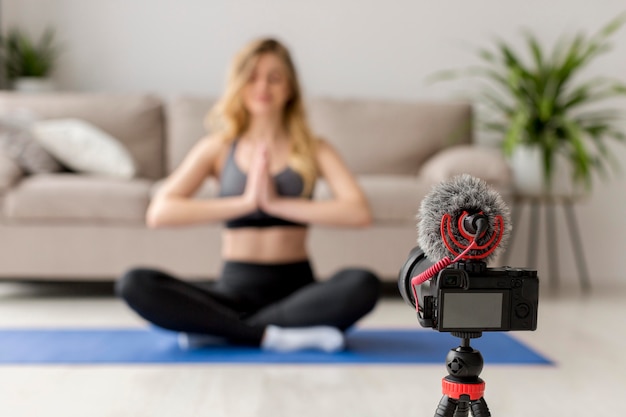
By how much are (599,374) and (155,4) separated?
10.4 ft

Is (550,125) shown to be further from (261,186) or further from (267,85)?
(261,186)

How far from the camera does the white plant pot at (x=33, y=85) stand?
444cm

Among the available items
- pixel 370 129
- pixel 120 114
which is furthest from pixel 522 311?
pixel 120 114

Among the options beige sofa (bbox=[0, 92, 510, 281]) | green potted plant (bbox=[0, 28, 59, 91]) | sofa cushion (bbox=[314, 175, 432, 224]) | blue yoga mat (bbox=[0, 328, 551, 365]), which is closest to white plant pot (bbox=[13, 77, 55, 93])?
green potted plant (bbox=[0, 28, 59, 91])

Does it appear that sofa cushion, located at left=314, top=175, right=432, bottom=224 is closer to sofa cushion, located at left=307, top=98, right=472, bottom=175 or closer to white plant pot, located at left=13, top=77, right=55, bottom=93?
sofa cushion, located at left=307, top=98, right=472, bottom=175

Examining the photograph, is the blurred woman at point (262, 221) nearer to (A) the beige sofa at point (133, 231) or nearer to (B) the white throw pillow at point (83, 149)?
(A) the beige sofa at point (133, 231)

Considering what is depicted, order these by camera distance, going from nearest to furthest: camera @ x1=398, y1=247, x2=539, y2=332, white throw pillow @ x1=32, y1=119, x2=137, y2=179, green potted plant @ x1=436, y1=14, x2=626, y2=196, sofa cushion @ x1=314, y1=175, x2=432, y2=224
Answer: camera @ x1=398, y1=247, x2=539, y2=332
sofa cushion @ x1=314, y1=175, x2=432, y2=224
white throw pillow @ x1=32, y1=119, x2=137, y2=179
green potted plant @ x1=436, y1=14, x2=626, y2=196

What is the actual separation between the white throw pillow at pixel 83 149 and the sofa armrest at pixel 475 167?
1.33 metres

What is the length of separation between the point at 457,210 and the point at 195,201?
1.48 m

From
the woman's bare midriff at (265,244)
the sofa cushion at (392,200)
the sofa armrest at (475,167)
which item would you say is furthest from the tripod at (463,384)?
the sofa armrest at (475,167)

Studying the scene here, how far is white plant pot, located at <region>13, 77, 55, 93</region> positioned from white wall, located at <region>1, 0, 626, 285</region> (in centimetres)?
Result: 20

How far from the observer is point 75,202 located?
3498 mm

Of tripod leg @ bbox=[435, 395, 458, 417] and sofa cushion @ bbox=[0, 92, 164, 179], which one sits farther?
sofa cushion @ bbox=[0, 92, 164, 179]

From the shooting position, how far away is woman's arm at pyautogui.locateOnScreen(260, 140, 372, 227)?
2.44 m
